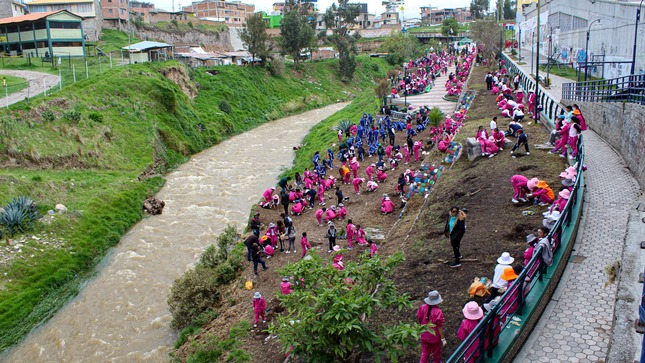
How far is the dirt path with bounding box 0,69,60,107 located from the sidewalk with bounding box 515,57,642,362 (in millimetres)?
29398

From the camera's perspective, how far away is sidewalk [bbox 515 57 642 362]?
7867 mm

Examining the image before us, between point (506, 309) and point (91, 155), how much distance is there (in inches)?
1012

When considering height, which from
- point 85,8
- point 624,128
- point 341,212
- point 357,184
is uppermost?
point 85,8

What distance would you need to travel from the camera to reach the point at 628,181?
1446 cm

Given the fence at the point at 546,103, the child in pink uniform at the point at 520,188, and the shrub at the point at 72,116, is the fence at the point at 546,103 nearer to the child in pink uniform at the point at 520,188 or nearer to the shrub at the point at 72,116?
the child in pink uniform at the point at 520,188

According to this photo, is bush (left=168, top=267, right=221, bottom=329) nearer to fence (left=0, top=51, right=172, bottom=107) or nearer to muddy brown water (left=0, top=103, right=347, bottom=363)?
muddy brown water (left=0, top=103, right=347, bottom=363)

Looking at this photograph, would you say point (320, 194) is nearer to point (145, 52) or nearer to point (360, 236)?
point (360, 236)

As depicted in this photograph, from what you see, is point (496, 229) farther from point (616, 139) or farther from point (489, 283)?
point (616, 139)

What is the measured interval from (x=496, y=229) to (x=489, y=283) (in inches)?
125

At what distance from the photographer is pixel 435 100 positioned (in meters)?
41.4

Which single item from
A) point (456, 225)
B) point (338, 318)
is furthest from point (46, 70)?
point (338, 318)

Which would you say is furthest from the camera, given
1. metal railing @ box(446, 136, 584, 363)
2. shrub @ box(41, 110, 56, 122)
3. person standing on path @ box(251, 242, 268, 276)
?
shrub @ box(41, 110, 56, 122)

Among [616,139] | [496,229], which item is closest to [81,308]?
[496,229]

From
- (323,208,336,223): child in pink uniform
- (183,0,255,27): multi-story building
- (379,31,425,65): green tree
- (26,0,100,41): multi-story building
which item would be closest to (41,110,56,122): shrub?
(323,208,336,223): child in pink uniform
